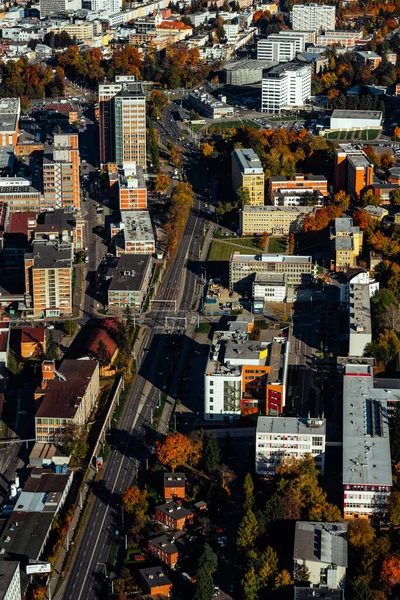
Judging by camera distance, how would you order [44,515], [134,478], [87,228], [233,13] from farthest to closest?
[233,13]
[87,228]
[134,478]
[44,515]

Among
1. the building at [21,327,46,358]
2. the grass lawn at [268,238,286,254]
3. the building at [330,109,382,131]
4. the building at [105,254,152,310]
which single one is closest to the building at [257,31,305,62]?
the building at [330,109,382,131]

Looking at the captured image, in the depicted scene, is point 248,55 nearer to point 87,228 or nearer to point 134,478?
point 87,228

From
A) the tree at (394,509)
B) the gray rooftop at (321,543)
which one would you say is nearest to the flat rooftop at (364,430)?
the tree at (394,509)

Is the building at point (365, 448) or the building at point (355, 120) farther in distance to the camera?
the building at point (355, 120)

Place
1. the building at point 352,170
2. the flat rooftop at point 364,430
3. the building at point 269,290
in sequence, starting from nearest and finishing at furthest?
the flat rooftop at point 364,430 < the building at point 269,290 < the building at point 352,170

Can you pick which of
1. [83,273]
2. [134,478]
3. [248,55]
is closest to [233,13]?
[248,55]

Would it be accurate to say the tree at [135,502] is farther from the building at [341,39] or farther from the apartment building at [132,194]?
the building at [341,39]

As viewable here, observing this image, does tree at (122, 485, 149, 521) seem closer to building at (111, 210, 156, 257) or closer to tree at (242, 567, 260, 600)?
tree at (242, 567, 260, 600)
